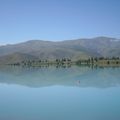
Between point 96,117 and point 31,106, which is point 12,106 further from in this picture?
point 96,117

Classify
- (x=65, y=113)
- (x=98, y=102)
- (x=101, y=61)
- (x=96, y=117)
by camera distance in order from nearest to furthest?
(x=96, y=117) < (x=65, y=113) < (x=98, y=102) < (x=101, y=61)

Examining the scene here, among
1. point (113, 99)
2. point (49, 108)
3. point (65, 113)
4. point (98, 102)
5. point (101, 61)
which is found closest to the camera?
point (65, 113)

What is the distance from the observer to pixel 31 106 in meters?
22.1

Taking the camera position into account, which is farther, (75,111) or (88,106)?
(88,106)

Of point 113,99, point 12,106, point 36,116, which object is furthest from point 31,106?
point 113,99

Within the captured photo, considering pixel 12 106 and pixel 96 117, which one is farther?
pixel 12 106

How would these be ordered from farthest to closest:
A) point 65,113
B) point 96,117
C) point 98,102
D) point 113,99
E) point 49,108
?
1. point 113,99
2. point 98,102
3. point 49,108
4. point 65,113
5. point 96,117

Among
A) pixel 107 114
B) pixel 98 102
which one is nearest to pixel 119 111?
pixel 107 114

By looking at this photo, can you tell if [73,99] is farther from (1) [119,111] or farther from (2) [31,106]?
(1) [119,111]

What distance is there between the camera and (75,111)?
1980cm

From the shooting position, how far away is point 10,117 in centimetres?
1802

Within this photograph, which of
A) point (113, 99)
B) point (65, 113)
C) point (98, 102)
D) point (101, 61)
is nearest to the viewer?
point (65, 113)

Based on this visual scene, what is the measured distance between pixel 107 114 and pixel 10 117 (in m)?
6.34

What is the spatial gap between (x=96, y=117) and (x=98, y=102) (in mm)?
6453
